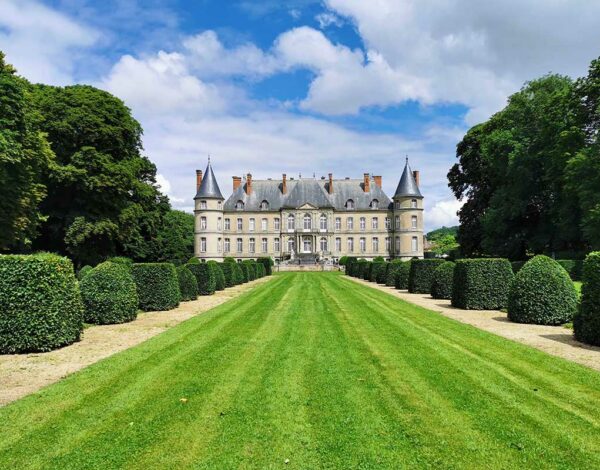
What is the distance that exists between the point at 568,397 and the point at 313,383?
274cm

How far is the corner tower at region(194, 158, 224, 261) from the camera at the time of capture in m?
57.9

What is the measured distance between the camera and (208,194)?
190 feet

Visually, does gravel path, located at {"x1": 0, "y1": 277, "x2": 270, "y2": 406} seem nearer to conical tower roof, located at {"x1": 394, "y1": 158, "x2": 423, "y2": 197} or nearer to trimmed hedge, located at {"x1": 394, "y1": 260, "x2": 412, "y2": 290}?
trimmed hedge, located at {"x1": 394, "y1": 260, "x2": 412, "y2": 290}

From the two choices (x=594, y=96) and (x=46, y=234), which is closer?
(x=594, y=96)

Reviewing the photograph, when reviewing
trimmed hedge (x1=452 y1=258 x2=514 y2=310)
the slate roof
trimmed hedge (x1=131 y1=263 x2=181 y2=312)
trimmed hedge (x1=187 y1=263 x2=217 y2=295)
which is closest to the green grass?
trimmed hedge (x1=452 y1=258 x2=514 y2=310)

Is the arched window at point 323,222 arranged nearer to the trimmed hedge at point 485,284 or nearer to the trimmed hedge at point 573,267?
the trimmed hedge at point 573,267

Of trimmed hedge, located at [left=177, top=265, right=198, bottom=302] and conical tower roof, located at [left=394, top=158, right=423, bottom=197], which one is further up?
conical tower roof, located at [left=394, top=158, right=423, bottom=197]

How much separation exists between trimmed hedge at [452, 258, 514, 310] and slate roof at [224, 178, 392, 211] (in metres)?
47.7

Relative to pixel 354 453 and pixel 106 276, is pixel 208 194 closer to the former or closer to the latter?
pixel 106 276

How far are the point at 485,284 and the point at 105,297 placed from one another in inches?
386

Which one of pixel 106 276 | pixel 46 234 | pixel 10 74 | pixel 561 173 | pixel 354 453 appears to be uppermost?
pixel 10 74

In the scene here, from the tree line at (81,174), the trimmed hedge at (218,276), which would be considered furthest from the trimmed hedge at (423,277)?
the tree line at (81,174)

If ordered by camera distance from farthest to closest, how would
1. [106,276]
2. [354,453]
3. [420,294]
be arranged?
[420,294]
[106,276]
[354,453]

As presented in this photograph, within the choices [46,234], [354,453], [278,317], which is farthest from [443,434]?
[46,234]
